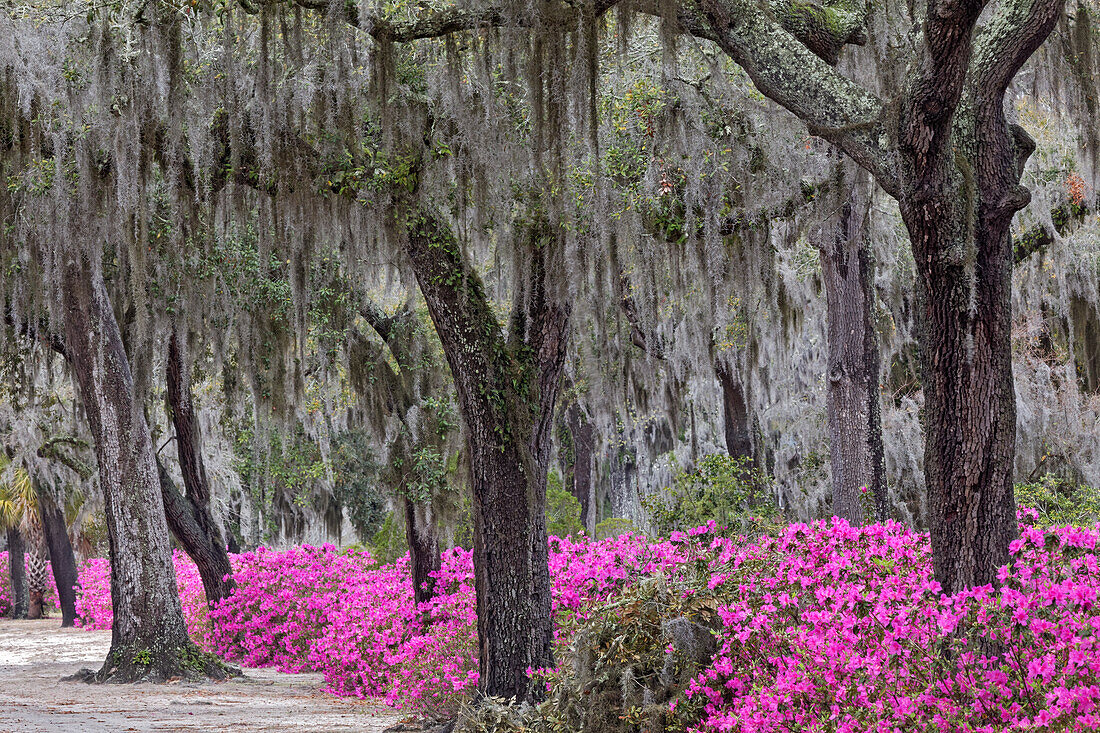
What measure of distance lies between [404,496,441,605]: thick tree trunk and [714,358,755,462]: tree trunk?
5.19 meters

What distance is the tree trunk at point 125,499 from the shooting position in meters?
9.20

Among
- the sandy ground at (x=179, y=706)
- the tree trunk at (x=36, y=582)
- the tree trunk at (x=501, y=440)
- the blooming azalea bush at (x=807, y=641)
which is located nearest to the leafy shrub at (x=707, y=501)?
the blooming azalea bush at (x=807, y=641)

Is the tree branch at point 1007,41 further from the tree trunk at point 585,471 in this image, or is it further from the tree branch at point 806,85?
the tree trunk at point 585,471

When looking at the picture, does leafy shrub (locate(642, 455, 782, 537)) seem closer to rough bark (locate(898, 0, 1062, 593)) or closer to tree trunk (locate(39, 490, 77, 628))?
rough bark (locate(898, 0, 1062, 593))

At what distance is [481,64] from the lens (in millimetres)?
5625

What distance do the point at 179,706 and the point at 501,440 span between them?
353 centimetres

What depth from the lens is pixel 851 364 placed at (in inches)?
342

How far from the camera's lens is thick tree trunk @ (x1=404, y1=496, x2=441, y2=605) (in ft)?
30.2

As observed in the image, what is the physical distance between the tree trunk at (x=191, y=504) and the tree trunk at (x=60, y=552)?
22.7ft

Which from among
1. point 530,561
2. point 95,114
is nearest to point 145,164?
point 95,114

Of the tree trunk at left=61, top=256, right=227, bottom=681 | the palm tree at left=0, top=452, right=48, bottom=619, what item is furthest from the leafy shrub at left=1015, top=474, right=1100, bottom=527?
the palm tree at left=0, top=452, right=48, bottom=619

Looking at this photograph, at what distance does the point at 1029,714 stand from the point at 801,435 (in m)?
11.0

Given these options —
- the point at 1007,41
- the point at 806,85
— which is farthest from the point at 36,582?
the point at 1007,41

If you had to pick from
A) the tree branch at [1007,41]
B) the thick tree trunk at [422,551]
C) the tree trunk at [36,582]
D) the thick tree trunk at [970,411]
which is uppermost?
the tree branch at [1007,41]
